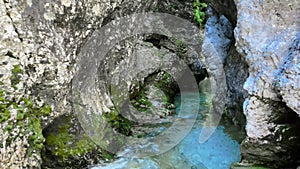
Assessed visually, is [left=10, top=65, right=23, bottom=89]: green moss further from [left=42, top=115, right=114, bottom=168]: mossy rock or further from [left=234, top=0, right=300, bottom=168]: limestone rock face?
[left=234, top=0, right=300, bottom=168]: limestone rock face

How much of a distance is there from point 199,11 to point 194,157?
568 cm

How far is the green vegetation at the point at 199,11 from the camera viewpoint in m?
9.82

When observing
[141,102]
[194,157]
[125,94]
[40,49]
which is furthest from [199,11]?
[40,49]

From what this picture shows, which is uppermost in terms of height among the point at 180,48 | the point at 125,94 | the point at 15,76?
the point at 180,48

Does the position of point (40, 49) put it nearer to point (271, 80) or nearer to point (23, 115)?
point (23, 115)

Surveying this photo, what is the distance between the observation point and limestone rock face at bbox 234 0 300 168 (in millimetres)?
4250

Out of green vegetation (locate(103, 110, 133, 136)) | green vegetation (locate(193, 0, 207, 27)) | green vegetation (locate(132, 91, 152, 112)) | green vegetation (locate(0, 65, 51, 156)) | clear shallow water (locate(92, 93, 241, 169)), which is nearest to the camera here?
green vegetation (locate(0, 65, 51, 156))

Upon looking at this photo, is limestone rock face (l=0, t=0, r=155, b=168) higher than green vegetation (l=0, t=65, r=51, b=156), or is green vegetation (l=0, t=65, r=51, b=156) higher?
limestone rock face (l=0, t=0, r=155, b=168)

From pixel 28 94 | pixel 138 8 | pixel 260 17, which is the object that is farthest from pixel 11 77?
pixel 260 17

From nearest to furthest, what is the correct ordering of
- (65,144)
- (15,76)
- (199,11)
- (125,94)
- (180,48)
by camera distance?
(15,76) < (65,144) < (125,94) < (199,11) < (180,48)

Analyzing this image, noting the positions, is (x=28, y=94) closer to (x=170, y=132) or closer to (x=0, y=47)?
(x=0, y=47)

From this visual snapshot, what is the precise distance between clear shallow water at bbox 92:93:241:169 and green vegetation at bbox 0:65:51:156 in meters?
1.32

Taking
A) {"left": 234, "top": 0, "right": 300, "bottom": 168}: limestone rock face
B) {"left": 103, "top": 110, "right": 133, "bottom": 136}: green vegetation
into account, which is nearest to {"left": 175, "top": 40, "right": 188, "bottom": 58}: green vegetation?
{"left": 103, "top": 110, "right": 133, "bottom": 136}: green vegetation

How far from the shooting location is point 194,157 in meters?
5.82
